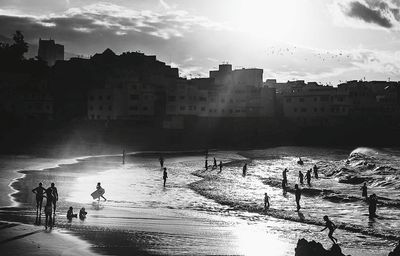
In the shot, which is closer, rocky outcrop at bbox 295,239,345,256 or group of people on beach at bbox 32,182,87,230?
rocky outcrop at bbox 295,239,345,256

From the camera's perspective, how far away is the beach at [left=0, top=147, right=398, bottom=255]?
19594 mm

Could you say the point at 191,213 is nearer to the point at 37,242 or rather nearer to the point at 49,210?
the point at 49,210

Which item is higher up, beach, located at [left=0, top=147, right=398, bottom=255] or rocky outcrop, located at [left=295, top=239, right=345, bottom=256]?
rocky outcrop, located at [left=295, top=239, right=345, bottom=256]

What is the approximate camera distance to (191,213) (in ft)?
90.3

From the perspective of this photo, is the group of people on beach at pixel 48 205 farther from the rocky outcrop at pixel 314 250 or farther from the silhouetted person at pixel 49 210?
the rocky outcrop at pixel 314 250

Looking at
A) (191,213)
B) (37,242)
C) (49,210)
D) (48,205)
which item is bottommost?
(191,213)

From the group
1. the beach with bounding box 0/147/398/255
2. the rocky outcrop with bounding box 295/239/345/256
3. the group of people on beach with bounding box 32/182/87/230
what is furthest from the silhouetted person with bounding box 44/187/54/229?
the rocky outcrop with bounding box 295/239/345/256

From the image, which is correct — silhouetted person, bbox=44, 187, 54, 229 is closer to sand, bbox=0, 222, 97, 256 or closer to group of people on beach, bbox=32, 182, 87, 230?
group of people on beach, bbox=32, 182, 87, 230

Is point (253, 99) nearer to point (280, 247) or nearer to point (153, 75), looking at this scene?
point (153, 75)

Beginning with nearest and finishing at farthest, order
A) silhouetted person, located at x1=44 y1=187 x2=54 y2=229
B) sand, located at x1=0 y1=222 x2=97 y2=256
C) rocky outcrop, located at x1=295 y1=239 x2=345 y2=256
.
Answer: rocky outcrop, located at x1=295 y1=239 x2=345 y2=256, sand, located at x1=0 y1=222 x2=97 y2=256, silhouetted person, located at x1=44 y1=187 x2=54 y2=229

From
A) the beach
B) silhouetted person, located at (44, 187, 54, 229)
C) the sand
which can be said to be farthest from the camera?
silhouetted person, located at (44, 187, 54, 229)

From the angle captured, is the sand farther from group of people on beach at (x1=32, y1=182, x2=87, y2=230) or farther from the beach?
group of people on beach at (x1=32, y1=182, x2=87, y2=230)

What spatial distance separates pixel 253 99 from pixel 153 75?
2415 centimetres

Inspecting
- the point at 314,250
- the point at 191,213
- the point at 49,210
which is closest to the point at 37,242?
the point at 49,210
